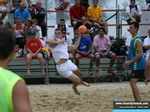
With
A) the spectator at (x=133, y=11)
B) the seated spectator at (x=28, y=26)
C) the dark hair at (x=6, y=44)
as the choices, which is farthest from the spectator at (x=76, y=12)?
the dark hair at (x=6, y=44)

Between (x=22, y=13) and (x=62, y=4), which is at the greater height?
(x=62, y=4)

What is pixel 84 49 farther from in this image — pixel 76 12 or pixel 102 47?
pixel 76 12

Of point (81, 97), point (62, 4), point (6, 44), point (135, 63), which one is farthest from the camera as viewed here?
point (62, 4)

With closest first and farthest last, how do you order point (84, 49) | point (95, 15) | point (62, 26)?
point (84, 49) < point (62, 26) < point (95, 15)

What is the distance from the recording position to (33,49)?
13062mm

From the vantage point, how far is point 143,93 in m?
11.0

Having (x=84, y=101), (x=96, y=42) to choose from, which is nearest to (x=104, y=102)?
(x=84, y=101)

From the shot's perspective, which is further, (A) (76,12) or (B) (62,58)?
(A) (76,12)

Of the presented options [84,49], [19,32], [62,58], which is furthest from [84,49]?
[62,58]

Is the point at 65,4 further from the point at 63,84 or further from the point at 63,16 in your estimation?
the point at 63,84

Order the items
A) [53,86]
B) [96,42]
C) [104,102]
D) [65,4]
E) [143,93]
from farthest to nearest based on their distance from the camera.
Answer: [65,4], [96,42], [53,86], [143,93], [104,102]

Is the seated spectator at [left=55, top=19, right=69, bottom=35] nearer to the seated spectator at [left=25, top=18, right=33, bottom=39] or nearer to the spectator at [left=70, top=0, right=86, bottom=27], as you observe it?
the spectator at [left=70, top=0, right=86, bottom=27]

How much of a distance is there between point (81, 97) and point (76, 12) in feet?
14.6

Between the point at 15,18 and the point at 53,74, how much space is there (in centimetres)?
226
